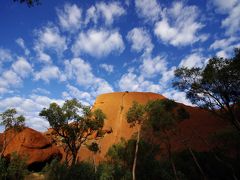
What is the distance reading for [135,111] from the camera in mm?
35562

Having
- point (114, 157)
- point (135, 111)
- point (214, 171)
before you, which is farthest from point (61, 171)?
point (214, 171)

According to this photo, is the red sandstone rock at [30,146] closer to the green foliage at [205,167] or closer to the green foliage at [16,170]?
the green foliage at [16,170]

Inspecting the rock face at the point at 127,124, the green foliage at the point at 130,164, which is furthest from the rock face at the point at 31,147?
the green foliage at the point at 130,164

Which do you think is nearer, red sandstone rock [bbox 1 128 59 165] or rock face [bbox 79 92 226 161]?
red sandstone rock [bbox 1 128 59 165]

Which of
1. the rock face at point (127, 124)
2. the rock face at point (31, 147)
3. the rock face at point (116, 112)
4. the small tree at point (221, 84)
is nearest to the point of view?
the small tree at point (221, 84)

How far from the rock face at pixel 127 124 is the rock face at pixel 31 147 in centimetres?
1345

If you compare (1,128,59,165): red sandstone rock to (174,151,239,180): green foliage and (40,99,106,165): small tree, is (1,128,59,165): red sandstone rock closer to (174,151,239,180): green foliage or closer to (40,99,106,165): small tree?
(40,99,106,165): small tree

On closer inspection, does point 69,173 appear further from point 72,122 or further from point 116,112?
point 116,112

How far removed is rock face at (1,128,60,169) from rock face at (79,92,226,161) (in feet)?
44.1

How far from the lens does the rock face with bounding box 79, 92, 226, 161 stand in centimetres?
6360

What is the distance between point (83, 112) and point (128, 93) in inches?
1845

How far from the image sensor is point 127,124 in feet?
254

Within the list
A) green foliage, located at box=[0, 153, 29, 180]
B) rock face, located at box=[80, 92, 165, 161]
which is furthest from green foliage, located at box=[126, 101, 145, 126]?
rock face, located at box=[80, 92, 165, 161]

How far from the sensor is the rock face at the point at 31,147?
50531 millimetres
